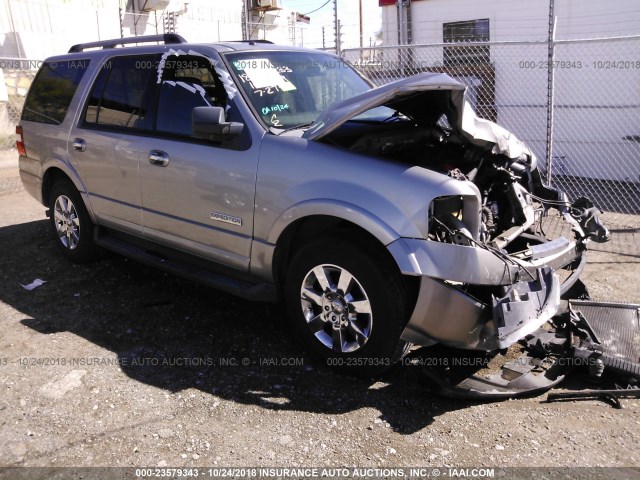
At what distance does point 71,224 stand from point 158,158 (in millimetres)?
1826

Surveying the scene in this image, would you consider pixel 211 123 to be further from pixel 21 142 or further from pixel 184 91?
pixel 21 142

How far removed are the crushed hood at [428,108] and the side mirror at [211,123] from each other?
0.53 metres

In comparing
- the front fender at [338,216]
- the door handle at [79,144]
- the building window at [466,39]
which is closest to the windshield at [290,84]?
the front fender at [338,216]

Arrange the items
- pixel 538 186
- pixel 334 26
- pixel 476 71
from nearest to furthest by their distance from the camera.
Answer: pixel 538 186 → pixel 334 26 → pixel 476 71

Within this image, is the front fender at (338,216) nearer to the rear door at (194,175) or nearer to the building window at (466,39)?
the rear door at (194,175)

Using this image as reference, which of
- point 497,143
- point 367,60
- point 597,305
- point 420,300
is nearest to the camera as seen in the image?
point 420,300

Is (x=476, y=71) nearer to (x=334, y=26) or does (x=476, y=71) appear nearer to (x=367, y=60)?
(x=367, y=60)

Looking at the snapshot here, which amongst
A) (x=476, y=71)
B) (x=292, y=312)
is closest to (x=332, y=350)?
(x=292, y=312)

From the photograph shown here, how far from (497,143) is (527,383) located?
59.6 inches

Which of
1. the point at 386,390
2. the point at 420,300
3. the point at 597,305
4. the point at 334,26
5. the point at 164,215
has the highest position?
the point at 334,26

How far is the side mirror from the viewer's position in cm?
388

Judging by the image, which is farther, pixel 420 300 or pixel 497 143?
pixel 497 143

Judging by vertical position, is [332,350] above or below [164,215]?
below

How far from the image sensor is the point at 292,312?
12.9 ft
